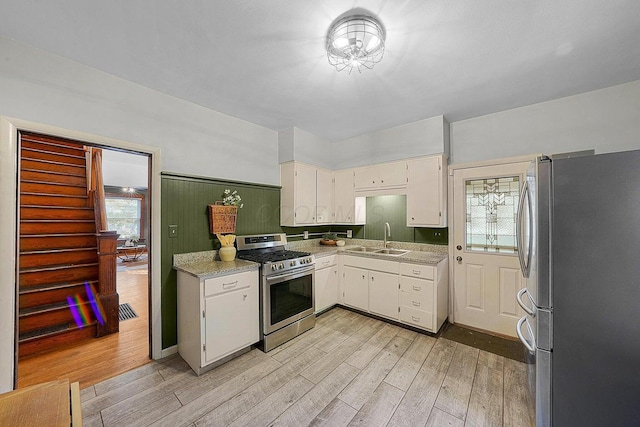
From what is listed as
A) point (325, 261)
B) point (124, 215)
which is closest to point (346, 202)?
point (325, 261)

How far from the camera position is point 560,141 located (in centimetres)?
255

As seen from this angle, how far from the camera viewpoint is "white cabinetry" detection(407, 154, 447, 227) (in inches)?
119

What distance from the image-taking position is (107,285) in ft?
9.64

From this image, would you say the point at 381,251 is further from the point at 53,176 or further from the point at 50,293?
the point at 53,176

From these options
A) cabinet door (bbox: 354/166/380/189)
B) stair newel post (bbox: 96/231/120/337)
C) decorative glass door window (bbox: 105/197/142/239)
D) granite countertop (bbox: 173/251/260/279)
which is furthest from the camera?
decorative glass door window (bbox: 105/197/142/239)

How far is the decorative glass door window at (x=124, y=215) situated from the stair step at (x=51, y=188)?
557 cm

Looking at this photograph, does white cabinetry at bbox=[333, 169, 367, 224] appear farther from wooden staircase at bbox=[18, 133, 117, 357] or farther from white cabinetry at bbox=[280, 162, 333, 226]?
wooden staircase at bbox=[18, 133, 117, 357]

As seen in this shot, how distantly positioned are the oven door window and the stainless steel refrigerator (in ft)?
6.87

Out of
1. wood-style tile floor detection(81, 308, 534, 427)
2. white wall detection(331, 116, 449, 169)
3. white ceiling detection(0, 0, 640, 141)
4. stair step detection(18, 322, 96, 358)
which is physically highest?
white ceiling detection(0, 0, 640, 141)

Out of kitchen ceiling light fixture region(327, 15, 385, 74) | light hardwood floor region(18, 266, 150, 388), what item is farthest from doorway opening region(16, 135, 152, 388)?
kitchen ceiling light fixture region(327, 15, 385, 74)

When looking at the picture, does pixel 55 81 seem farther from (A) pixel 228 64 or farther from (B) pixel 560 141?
(B) pixel 560 141

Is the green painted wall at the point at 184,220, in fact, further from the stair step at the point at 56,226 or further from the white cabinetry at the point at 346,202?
the stair step at the point at 56,226

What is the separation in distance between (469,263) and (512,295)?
52 cm

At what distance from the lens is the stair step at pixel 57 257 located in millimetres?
2844
